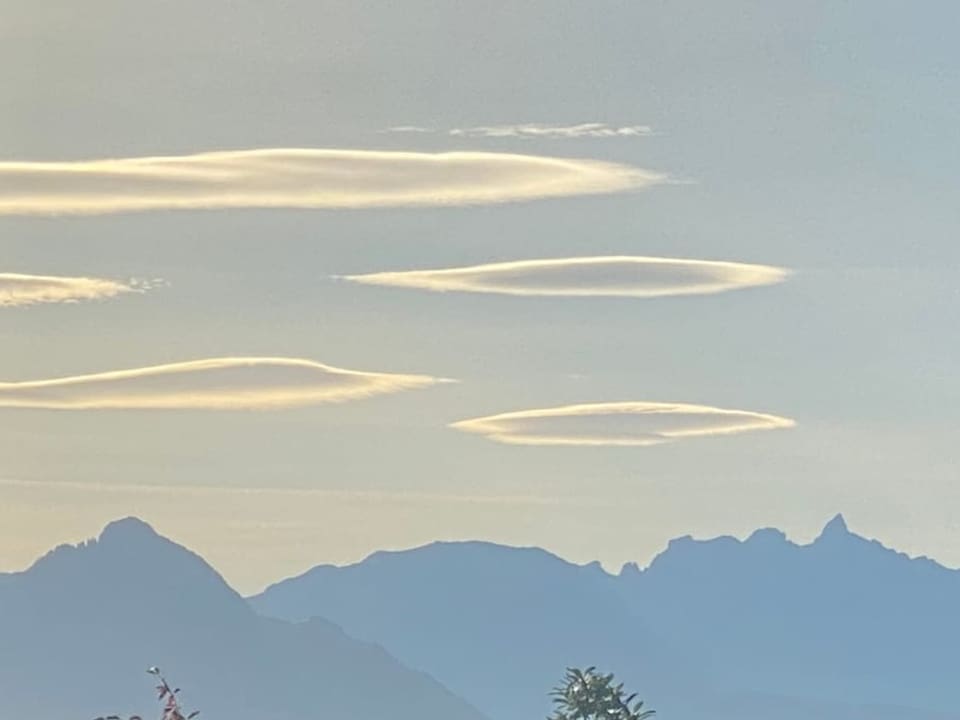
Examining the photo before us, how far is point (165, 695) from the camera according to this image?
5866 centimetres

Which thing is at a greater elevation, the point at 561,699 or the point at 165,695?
the point at 561,699

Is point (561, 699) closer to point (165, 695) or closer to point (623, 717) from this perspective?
point (623, 717)

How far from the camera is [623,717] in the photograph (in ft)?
367

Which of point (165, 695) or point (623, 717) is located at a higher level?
point (623, 717)

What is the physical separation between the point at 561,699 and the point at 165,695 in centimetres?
5675

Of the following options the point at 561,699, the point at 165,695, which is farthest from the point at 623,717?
the point at 165,695

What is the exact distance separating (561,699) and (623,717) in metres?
3.32

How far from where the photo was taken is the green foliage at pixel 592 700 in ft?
369

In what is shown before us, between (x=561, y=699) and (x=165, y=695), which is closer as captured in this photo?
(x=165, y=695)

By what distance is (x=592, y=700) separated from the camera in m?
113

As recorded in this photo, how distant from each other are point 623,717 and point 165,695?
54640 mm

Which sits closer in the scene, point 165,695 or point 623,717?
point 165,695

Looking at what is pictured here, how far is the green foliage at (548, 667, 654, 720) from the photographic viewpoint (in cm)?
11256
